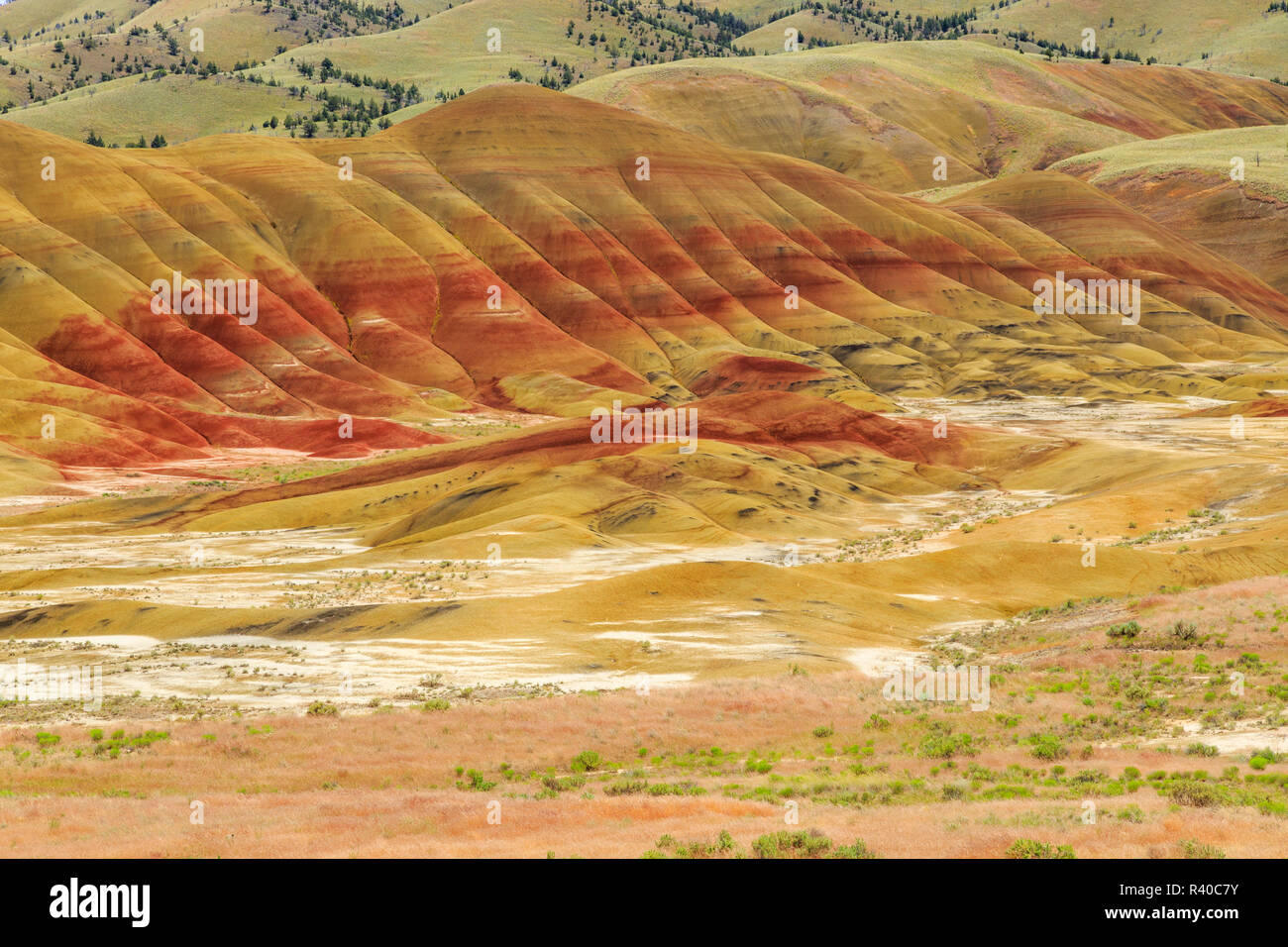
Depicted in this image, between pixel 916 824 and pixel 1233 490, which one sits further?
pixel 1233 490

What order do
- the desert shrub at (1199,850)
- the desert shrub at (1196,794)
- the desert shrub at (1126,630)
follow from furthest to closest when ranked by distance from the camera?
the desert shrub at (1126,630) < the desert shrub at (1196,794) < the desert shrub at (1199,850)

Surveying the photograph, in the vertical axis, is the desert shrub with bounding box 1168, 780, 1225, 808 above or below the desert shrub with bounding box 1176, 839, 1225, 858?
below

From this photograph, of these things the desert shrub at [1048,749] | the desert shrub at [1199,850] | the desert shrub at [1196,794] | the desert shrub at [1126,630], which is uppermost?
the desert shrub at [1126,630]

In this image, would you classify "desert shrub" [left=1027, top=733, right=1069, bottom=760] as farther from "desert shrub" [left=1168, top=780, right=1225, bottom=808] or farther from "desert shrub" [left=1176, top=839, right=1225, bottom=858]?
"desert shrub" [left=1176, top=839, right=1225, bottom=858]

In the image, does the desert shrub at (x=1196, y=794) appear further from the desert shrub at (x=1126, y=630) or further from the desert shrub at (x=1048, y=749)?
the desert shrub at (x=1126, y=630)

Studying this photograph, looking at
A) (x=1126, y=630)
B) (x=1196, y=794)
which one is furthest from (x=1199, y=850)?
(x=1126, y=630)

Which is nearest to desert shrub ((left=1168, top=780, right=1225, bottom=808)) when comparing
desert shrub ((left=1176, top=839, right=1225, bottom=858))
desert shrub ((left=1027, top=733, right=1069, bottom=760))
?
desert shrub ((left=1176, top=839, right=1225, bottom=858))

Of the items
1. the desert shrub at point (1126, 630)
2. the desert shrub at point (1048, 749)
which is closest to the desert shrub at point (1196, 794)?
the desert shrub at point (1048, 749)

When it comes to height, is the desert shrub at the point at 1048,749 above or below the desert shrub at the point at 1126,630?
below

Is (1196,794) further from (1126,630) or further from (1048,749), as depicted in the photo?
(1126,630)
